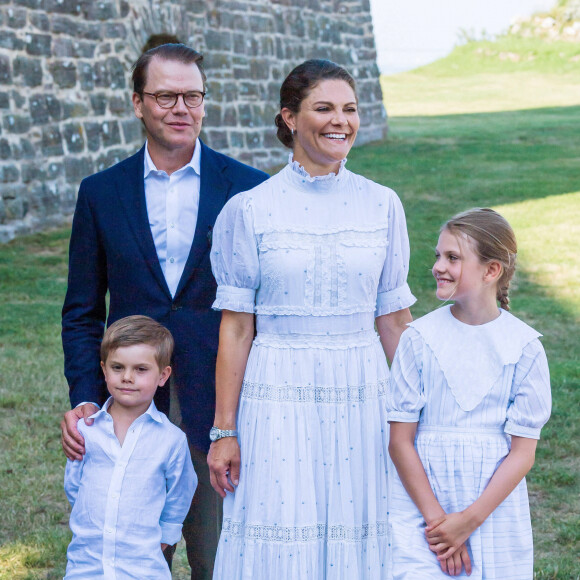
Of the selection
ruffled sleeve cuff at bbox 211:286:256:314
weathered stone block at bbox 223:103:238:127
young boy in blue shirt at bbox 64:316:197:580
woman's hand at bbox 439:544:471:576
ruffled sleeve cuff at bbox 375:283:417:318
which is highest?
weathered stone block at bbox 223:103:238:127

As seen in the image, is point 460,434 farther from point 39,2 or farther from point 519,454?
point 39,2

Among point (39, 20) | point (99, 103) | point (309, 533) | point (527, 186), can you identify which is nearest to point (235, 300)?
point (309, 533)


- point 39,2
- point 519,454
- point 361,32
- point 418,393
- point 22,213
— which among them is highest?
point 361,32

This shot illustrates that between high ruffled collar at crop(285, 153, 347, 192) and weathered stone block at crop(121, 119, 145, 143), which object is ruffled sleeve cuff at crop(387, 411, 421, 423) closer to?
high ruffled collar at crop(285, 153, 347, 192)

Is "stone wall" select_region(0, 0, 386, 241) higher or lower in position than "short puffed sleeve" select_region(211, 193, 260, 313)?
higher

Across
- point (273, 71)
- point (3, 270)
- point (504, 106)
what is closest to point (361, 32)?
point (273, 71)

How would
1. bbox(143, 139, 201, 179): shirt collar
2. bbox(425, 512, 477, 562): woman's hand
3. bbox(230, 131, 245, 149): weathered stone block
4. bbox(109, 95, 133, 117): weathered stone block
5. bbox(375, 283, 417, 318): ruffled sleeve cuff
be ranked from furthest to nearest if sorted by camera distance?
1. bbox(230, 131, 245, 149): weathered stone block
2. bbox(109, 95, 133, 117): weathered stone block
3. bbox(143, 139, 201, 179): shirt collar
4. bbox(375, 283, 417, 318): ruffled sleeve cuff
5. bbox(425, 512, 477, 562): woman's hand

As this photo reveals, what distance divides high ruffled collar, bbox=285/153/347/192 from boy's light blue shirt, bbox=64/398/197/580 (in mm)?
802

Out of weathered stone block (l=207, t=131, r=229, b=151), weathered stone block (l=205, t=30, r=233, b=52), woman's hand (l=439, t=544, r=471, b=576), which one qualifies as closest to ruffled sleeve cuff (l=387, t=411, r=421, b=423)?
woman's hand (l=439, t=544, r=471, b=576)

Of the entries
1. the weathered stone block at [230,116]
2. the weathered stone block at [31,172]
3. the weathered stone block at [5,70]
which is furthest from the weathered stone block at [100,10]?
the weathered stone block at [230,116]

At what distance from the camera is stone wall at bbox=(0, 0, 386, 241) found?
9.57 metres

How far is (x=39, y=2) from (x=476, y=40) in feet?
71.7

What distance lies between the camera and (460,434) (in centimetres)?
254

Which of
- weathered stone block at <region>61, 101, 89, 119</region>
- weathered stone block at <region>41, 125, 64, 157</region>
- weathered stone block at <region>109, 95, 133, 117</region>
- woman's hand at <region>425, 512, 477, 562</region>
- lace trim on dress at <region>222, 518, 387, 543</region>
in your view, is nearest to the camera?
woman's hand at <region>425, 512, 477, 562</region>
